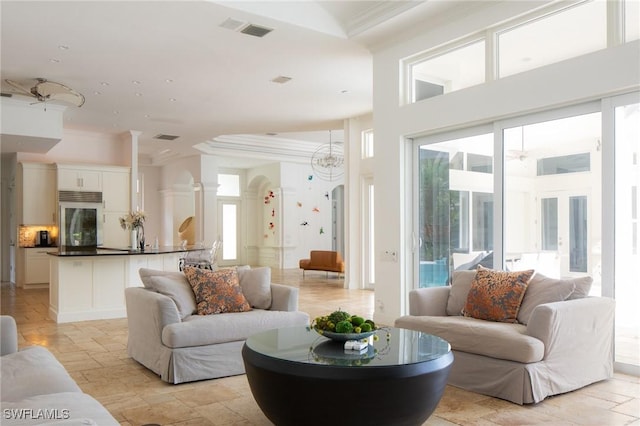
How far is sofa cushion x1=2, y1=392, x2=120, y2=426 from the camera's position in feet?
5.83

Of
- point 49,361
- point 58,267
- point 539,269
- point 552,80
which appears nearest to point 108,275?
point 58,267

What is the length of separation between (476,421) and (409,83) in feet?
12.7

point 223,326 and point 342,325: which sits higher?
point 342,325

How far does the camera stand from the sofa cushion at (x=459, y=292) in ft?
14.4

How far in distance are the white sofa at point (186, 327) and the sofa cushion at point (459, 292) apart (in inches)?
50.5

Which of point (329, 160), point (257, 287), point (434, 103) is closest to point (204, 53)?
point (434, 103)

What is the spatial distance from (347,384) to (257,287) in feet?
7.44

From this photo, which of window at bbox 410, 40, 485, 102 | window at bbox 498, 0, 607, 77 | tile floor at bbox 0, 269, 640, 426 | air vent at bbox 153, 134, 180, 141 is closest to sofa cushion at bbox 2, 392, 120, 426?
tile floor at bbox 0, 269, 640, 426

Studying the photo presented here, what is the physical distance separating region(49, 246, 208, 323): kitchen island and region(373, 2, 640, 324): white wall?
10.5 feet

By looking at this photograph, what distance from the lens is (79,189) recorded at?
34.7ft

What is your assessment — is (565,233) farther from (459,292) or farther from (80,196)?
(80,196)

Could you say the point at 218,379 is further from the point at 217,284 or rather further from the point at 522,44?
the point at 522,44

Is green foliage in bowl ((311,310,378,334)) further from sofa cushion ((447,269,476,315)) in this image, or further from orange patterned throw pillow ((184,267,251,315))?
sofa cushion ((447,269,476,315))

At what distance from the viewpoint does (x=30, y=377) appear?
93.7 inches
